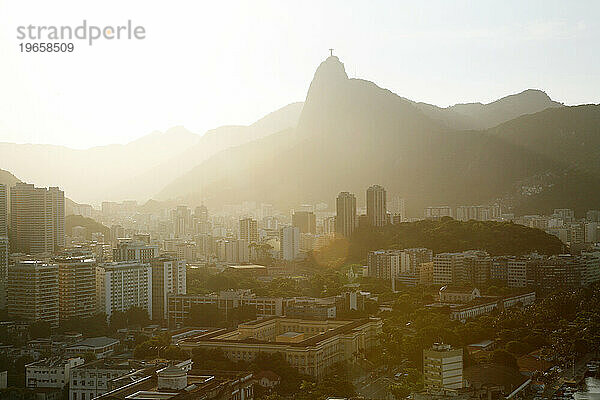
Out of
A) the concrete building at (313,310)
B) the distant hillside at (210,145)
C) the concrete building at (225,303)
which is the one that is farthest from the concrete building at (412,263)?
the distant hillside at (210,145)

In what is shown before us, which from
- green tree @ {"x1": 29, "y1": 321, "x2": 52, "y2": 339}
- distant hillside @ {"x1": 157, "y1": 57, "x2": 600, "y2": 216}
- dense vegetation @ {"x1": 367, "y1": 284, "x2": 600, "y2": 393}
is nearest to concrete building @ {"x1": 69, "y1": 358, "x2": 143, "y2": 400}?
dense vegetation @ {"x1": 367, "y1": 284, "x2": 600, "y2": 393}

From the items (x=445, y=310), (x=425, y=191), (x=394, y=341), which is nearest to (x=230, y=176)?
(x=425, y=191)

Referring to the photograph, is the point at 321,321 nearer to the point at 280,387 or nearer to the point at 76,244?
the point at 280,387

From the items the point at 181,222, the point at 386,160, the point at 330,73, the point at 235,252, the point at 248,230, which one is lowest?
the point at 235,252

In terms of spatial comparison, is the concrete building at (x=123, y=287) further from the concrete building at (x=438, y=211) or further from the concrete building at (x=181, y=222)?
the concrete building at (x=438, y=211)

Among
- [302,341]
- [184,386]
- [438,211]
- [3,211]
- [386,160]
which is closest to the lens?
[184,386]

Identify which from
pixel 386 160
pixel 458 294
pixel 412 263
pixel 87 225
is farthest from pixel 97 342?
pixel 386 160

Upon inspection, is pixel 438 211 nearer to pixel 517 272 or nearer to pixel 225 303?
pixel 517 272
